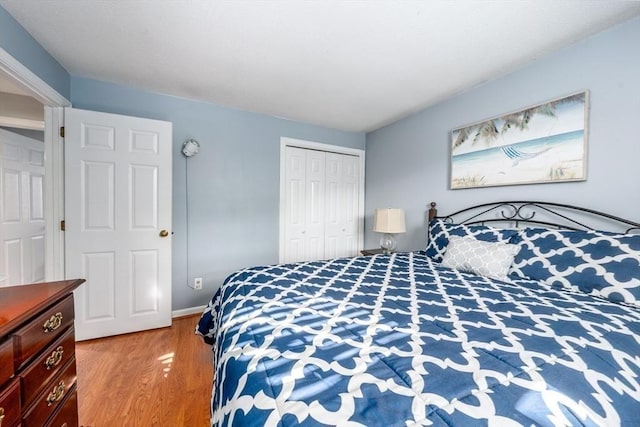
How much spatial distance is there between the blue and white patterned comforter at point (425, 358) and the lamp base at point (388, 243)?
164 centimetres

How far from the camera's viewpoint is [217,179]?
278 cm

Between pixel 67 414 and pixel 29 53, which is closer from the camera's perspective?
pixel 67 414

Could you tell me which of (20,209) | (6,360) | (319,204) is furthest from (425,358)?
(20,209)

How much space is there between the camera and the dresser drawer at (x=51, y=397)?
0.86 m

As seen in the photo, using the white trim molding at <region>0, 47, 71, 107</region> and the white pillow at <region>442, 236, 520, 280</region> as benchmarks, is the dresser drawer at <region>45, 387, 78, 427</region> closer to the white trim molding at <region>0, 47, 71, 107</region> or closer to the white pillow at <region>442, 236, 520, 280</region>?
the white trim molding at <region>0, 47, 71, 107</region>

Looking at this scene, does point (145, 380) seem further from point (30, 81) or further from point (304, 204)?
point (304, 204)

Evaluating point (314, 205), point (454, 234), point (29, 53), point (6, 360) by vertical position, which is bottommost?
point (6, 360)

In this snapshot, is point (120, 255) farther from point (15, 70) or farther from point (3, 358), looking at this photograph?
point (3, 358)

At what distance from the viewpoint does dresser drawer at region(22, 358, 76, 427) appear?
0.86 meters

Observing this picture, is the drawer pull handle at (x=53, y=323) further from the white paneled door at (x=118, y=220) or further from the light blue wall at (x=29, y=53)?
the light blue wall at (x=29, y=53)

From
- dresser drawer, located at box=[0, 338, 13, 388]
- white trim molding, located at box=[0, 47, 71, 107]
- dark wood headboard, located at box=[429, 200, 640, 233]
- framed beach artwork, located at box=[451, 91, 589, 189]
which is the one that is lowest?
dresser drawer, located at box=[0, 338, 13, 388]

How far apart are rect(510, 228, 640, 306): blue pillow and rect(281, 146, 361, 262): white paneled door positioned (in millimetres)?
2203

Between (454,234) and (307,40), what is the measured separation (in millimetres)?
1848

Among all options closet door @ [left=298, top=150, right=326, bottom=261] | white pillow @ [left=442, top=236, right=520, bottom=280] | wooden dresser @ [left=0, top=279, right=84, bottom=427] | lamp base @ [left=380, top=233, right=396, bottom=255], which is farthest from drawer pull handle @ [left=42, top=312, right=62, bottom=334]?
lamp base @ [left=380, top=233, right=396, bottom=255]
